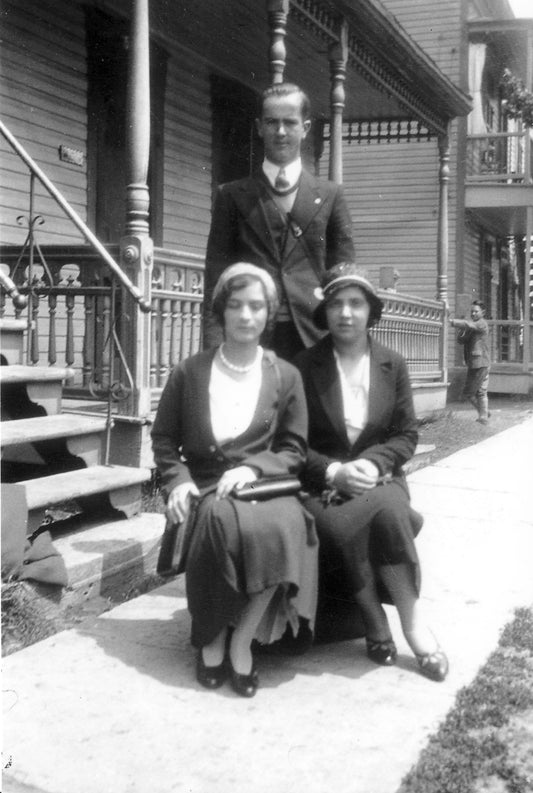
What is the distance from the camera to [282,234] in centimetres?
367

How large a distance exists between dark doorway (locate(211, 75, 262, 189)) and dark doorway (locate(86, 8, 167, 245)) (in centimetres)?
208

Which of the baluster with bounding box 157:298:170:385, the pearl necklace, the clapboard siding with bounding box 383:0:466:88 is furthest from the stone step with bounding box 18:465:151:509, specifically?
the clapboard siding with bounding box 383:0:466:88

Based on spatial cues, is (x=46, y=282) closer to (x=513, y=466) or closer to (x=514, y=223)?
(x=513, y=466)

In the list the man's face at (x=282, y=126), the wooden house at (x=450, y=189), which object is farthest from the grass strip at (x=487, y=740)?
the wooden house at (x=450, y=189)

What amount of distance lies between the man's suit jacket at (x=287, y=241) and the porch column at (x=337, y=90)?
17.8 ft

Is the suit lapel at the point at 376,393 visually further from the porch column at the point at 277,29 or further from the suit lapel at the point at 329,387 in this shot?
the porch column at the point at 277,29

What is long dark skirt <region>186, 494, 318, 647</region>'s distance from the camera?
275 centimetres

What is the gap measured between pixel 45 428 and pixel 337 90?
584cm

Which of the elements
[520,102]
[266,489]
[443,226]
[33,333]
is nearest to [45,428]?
[33,333]

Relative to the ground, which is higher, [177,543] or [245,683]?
[177,543]

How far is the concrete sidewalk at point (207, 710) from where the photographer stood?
2232 millimetres

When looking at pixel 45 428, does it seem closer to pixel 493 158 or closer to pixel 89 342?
pixel 89 342

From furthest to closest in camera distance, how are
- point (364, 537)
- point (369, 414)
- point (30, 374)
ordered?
1. point (30, 374)
2. point (369, 414)
3. point (364, 537)

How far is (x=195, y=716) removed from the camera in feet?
8.41
